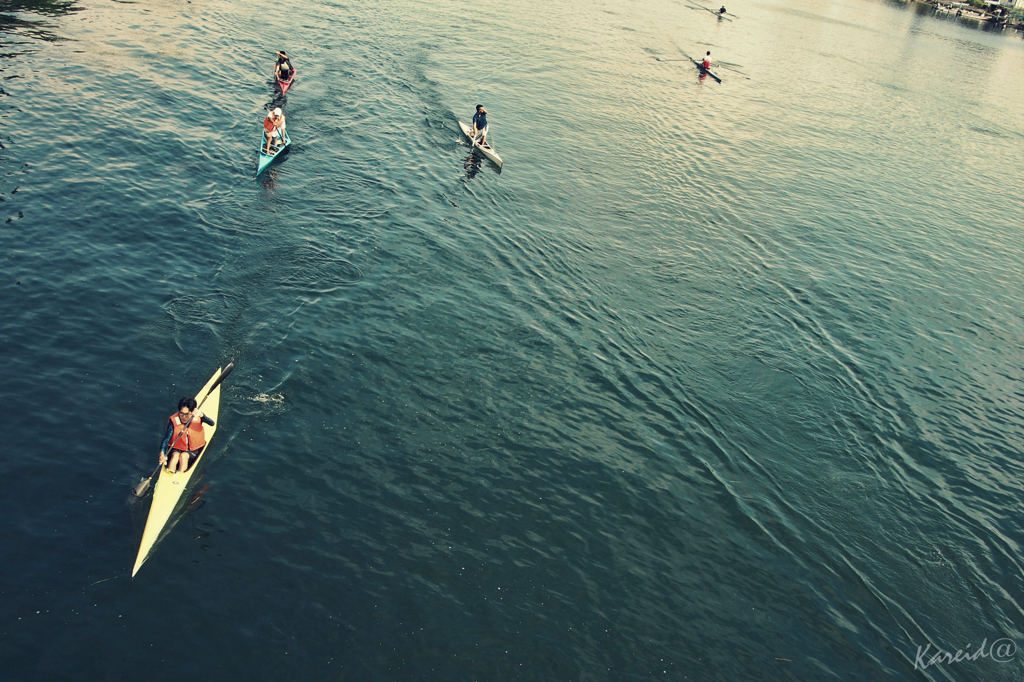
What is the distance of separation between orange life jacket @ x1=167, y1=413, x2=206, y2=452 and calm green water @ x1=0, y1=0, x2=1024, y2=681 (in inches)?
45.7

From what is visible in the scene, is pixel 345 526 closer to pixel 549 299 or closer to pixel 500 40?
pixel 549 299

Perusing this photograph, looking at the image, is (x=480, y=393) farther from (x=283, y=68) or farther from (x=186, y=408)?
(x=283, y=68)

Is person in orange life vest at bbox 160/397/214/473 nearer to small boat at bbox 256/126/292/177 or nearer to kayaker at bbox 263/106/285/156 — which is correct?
small boat at bbox 256/126/292/177

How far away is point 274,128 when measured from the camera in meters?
34.2

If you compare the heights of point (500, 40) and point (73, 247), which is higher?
point (500, 40)

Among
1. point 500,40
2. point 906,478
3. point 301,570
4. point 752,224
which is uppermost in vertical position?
point 500,40

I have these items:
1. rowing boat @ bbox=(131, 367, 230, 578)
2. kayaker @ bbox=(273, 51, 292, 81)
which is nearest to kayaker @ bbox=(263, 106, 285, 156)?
kayaker @ bbox=(273, 51, 292, 81)

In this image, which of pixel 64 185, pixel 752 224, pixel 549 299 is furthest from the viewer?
pixel 752 224

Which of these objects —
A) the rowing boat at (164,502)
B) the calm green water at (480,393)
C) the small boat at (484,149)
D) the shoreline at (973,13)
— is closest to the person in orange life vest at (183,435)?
the rowing boat at (164,502)

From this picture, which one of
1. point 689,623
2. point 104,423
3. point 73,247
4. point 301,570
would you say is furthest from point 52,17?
point 689,623

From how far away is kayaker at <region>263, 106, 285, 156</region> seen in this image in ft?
111

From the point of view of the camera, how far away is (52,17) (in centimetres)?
4756

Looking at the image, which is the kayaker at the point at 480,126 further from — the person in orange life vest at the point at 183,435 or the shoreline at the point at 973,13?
the shoreline at the point at 973,13

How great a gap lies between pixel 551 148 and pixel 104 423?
3140 centimetres
